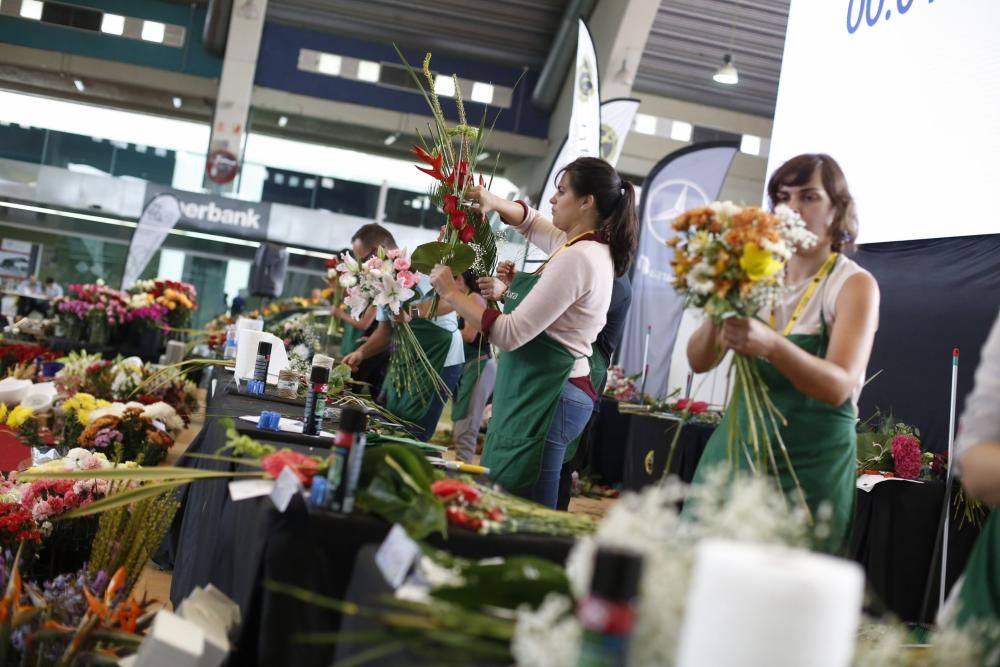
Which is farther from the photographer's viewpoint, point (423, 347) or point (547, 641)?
point (423, 347)

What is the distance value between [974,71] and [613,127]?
4.93 metres

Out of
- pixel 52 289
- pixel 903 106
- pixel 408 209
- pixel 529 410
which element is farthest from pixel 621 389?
pixel 52 289

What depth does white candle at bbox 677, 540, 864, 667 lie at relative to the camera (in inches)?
27.1

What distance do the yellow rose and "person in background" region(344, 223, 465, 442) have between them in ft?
6.25

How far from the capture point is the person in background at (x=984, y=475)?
121cm

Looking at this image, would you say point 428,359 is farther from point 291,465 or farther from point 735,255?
point 735,255

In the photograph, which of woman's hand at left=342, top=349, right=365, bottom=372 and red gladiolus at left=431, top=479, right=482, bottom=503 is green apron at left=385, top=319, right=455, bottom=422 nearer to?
woman's hand at left=342, top=349, right=365, bottom=372

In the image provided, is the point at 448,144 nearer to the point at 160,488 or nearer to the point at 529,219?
the point at 529,219

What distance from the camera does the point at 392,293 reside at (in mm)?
3029

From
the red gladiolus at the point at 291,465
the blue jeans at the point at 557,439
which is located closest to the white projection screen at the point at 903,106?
the blue jeans at the point at 557,439

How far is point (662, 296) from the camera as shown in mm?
9172

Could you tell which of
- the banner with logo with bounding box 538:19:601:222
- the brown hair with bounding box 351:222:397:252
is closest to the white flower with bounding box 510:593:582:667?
the brown hair with bounding box 351:222:397:252

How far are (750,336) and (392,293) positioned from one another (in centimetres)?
160

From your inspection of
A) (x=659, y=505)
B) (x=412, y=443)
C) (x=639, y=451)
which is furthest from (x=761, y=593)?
(x=639, y=451)
